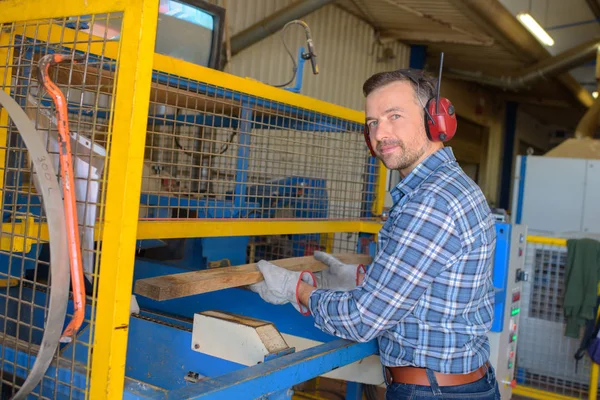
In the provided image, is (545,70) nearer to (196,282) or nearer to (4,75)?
(196,282)

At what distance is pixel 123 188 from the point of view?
1.10 meters

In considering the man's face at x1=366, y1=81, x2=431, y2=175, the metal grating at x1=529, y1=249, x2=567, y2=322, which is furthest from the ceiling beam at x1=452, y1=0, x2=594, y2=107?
the man's face at x1=366, y1=81, x2=431, y2=175

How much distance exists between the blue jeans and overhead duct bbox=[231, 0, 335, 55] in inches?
202

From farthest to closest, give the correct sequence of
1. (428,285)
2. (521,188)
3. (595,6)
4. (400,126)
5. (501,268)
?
(595,6) < (521,188) < (501,268) < (400,126) < (428,285)

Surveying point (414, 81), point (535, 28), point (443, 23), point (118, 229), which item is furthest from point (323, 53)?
point (118, 229)

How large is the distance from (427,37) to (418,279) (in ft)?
25.4

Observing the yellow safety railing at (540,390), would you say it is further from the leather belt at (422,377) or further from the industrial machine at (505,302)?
the leather belt at (422,377)

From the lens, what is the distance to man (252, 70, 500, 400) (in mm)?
1440

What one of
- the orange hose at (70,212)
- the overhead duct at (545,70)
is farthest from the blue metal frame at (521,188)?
the orange hose at (70,212)

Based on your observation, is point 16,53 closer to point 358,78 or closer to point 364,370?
point 364,370

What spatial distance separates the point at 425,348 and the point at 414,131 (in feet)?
2.13

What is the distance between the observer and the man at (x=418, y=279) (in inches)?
56.7

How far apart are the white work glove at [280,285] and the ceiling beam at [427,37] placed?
7.37 metres

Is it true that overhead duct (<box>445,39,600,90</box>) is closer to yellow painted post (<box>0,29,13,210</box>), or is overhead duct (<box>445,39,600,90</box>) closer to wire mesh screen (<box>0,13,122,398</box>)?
wire mesh screen (<box>0,13,122,398</box>)
